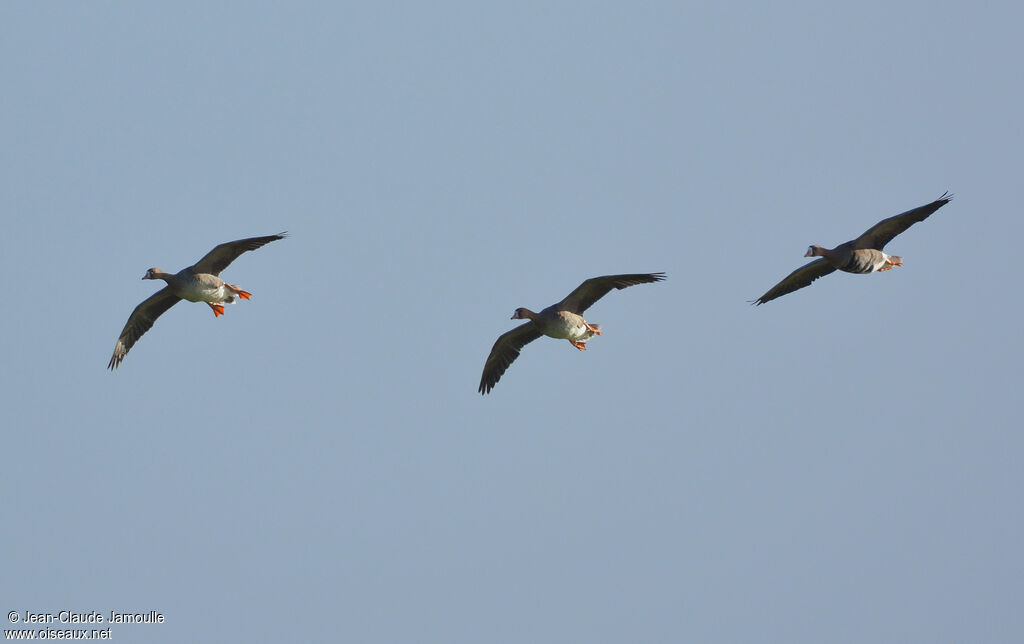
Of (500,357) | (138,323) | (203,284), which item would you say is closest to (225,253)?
(203,284)

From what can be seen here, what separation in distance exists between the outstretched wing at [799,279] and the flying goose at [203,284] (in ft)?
35.0

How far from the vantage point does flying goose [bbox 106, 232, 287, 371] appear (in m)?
26.4

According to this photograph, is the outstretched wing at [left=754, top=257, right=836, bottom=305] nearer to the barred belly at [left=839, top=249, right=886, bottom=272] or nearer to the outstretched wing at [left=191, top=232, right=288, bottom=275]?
the barred belly at [left=839, top=249, right=886, bottom=272]

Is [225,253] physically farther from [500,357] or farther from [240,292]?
[500,357]

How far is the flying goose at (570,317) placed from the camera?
1013 inches

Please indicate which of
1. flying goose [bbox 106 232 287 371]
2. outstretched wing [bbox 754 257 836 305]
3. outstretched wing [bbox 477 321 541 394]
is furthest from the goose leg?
outstretched wing [bbox 754 257 836 305]

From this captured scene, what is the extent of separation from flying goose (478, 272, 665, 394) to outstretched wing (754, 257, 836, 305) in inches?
172

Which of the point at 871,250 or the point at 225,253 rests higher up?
the point at 225,253

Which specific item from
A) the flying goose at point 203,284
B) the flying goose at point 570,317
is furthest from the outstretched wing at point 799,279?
the flying goose at point 203,284

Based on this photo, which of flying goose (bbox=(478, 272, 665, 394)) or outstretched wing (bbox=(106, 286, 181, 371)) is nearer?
flying goose (bbox=(478, 272, 665, 394))

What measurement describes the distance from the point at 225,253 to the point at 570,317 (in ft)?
22.7

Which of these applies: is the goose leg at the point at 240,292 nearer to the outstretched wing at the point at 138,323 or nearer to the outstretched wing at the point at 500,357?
the outstretched wing at the point at 138,323

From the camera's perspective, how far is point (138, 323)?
95.9 feet

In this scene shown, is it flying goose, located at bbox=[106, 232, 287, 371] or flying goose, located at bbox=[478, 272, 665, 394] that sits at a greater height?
flying goose, located at bbox=[106, 232, 287, 371]
